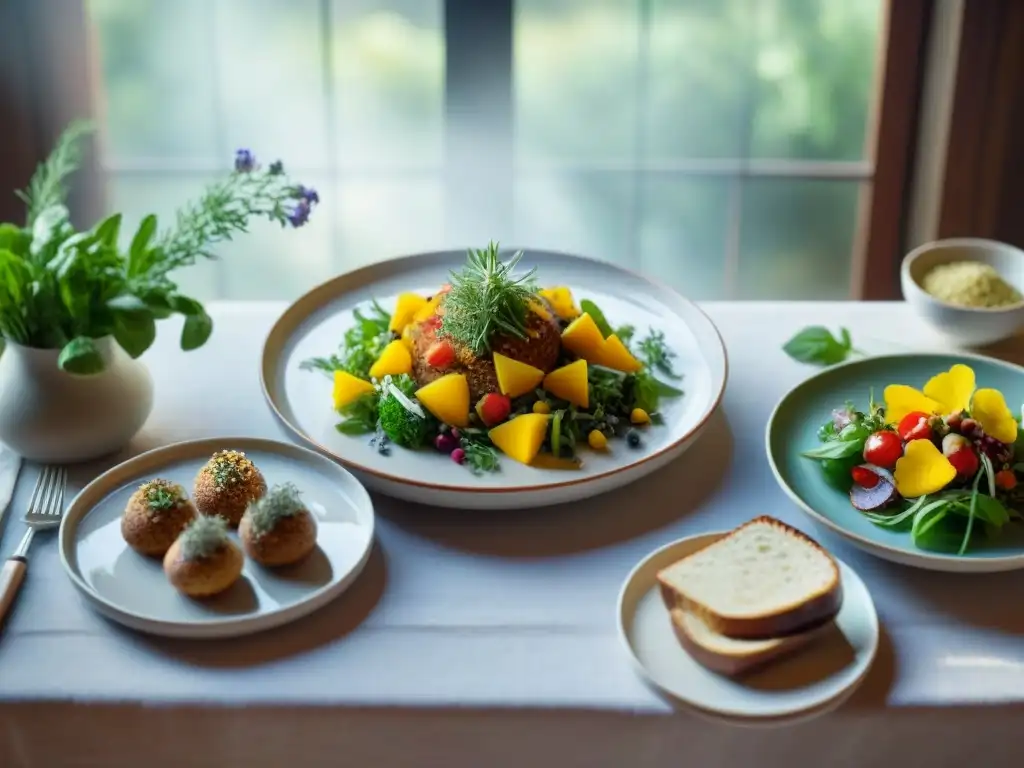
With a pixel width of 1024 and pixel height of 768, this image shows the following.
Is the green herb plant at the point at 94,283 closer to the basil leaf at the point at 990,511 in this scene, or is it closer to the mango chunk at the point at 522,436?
the mango chunk at the point at 522,436

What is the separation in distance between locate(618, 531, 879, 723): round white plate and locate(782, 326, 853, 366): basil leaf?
56 cm

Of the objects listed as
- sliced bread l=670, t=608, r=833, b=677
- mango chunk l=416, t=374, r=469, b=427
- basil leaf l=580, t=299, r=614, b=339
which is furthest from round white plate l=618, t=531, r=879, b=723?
basil leaf l=580, t=299, r=614, b=339

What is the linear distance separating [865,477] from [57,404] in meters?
0.95

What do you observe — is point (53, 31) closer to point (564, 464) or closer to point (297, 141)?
point (297, 141)

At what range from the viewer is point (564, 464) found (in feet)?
4.65

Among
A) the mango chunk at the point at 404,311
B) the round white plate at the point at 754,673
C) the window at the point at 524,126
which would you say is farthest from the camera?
the window at the point at 524,126

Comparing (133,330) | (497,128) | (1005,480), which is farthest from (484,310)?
(497,128)

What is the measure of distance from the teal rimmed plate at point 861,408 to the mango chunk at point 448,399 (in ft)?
1.22

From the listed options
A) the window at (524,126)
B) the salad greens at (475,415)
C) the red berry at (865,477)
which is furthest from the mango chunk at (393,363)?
the window at (524,126)

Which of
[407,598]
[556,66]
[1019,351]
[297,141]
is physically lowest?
[407,598]

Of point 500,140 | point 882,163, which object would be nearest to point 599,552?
point 500,140

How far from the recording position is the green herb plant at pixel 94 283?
4.48ft

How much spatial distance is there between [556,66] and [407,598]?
5.57 ft

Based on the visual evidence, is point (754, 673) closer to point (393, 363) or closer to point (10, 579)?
point (393, 363)
